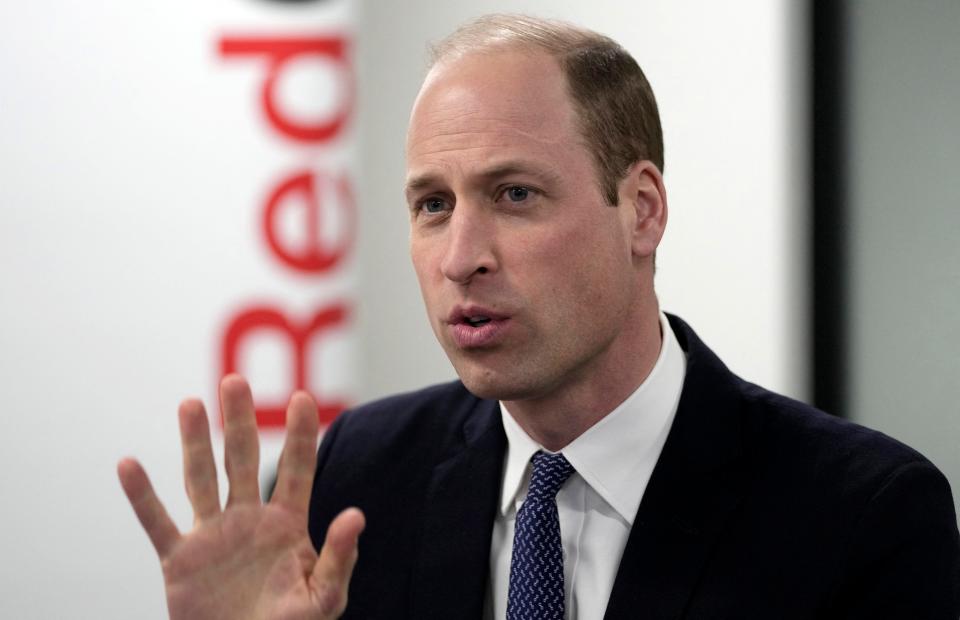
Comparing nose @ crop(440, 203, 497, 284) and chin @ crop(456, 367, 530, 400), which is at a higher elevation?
nose @ crop(440, 203, 497, 284)

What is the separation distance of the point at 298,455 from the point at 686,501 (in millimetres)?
489

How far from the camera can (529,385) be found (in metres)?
1.28

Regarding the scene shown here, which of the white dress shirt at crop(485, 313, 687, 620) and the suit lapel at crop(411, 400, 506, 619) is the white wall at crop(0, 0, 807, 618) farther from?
the white dress shirt at crop(485, 313, 687, 620)

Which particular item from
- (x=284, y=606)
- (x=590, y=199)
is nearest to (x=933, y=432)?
(x=590, y=199)

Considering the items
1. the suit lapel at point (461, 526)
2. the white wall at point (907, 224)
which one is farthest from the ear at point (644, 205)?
the white wall at point (907, 224)

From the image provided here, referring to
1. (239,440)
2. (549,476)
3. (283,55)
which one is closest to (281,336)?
(283,55)

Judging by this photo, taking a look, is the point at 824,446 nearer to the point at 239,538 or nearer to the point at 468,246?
the point at 468,246

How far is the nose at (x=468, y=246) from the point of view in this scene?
1.25 meters

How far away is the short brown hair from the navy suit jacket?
0.92ft

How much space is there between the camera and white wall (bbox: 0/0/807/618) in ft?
8.00

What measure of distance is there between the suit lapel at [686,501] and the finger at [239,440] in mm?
450

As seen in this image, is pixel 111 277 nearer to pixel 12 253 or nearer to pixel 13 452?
pixel 12 253

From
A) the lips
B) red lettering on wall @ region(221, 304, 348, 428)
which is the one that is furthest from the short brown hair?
red lettering on wall @ region(221, 304, 348, 428)

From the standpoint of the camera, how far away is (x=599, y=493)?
4.34 feet
